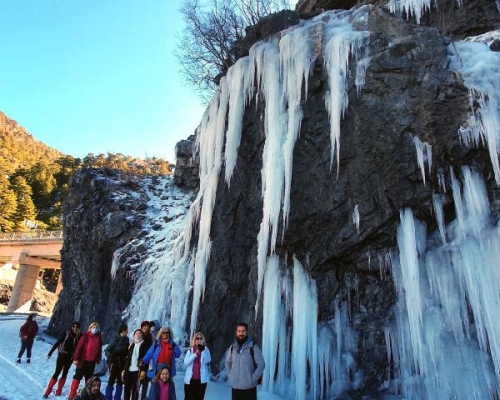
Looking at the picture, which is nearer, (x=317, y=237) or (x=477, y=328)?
(x=477, y=328)

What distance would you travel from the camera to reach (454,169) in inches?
248

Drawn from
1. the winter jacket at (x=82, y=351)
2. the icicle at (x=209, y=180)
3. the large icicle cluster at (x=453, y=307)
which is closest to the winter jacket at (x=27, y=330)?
the icicle at (x=209, y=180)

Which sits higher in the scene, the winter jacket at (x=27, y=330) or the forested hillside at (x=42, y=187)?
the forested hillside at (x=42, y=187)

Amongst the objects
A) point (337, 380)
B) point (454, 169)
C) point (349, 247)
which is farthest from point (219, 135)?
point (337, 380)

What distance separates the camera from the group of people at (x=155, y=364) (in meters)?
4.38

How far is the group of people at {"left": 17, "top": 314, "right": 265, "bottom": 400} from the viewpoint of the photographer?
4.38 m

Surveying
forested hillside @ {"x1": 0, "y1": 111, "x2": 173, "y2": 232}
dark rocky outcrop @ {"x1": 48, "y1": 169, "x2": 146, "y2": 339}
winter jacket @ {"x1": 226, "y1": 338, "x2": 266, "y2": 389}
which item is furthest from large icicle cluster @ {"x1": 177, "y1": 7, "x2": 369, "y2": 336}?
forested hillside @ {"x1": 0, "y1": 111, "x2": 173, "y2": 232}

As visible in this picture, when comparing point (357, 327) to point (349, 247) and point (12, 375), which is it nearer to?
point (349, 247)

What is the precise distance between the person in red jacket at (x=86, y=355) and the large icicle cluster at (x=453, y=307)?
465 centimetres

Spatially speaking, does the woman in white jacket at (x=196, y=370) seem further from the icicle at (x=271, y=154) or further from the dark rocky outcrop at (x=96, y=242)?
the dark rocky outcrop at (x=96, y=242)

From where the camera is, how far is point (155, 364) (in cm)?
484

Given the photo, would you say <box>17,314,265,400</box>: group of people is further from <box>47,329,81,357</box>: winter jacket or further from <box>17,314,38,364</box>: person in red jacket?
<box>17,314,38,364</box>: person in red jacket

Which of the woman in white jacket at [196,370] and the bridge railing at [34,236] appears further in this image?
the bridge railing at [34,236]

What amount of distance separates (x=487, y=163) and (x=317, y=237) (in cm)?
298
